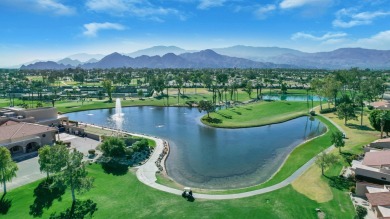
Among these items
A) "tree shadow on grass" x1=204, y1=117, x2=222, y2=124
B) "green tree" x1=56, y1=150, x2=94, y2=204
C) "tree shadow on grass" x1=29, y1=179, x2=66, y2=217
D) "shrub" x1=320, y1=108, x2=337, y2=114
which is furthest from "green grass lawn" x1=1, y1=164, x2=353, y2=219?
"shrub" x1=320, y1=108, x2=337, y2=114

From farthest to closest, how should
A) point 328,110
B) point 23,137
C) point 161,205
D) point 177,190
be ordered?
point 328,110, point 23,137, point 177,190, point 161,205

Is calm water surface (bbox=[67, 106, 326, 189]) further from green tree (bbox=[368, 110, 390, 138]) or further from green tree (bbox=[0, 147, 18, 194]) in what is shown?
green tree (bbox=[0, 147, 18, 194])

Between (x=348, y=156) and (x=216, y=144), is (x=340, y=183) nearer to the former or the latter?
(x=348, y=156)

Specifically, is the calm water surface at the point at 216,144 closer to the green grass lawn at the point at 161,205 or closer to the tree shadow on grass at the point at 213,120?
the tree shadow on grass at the point at 213,120

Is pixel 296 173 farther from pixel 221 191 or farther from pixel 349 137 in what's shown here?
pixel 349 137

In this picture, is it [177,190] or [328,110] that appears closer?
[177,190]

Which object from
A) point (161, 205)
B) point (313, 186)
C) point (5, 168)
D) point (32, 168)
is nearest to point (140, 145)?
point (32, 168)

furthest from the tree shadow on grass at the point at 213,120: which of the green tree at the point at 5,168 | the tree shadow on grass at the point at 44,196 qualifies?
the green tree at the point at 5,168

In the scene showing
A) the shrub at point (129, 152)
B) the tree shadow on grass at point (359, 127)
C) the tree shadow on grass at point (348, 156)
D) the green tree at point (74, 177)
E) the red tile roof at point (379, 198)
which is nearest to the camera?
the red tile roof at point (379, 198)
